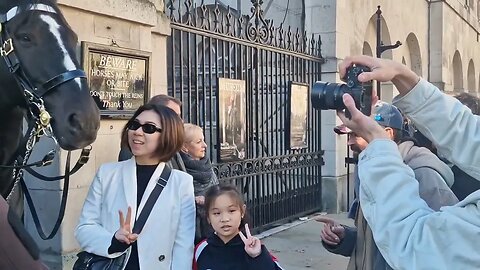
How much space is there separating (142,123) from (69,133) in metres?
0.54

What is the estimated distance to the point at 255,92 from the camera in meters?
7.25

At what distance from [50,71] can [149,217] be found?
882 millimetres

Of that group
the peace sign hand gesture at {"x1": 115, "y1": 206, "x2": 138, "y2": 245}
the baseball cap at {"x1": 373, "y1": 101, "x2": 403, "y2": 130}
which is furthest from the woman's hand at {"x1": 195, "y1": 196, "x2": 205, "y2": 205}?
the baseball cap at {"x1": 373, "y1": 101, "x2": 403, "y2": 130}

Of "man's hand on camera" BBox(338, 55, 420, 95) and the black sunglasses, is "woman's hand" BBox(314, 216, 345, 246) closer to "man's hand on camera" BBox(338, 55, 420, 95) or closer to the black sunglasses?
the black sunglasses

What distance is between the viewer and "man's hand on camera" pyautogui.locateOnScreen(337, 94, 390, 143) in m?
1.58

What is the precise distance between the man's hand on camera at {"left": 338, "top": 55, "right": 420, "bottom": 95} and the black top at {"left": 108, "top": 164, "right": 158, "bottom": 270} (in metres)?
1.48

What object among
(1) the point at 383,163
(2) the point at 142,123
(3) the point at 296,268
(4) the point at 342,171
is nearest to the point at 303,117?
(4) the point at 342,171

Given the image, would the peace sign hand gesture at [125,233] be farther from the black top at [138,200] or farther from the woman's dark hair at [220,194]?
the woman's dark hair at [220,194]

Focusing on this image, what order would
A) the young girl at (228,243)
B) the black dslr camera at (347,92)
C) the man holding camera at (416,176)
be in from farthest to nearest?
the young girl at (228,243) < the man holding camera at (416,176) < the black dslr camera at (347,92)

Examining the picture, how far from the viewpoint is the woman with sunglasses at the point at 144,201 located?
2707mm

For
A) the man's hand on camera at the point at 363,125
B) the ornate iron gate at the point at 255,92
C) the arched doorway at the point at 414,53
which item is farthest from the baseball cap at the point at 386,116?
the arched doorway at the point at 414,53

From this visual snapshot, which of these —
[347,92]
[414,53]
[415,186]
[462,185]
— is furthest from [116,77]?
[414,53]

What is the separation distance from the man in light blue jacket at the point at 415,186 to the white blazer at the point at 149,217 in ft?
4.40

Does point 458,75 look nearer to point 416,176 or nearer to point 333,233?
point 333,233
